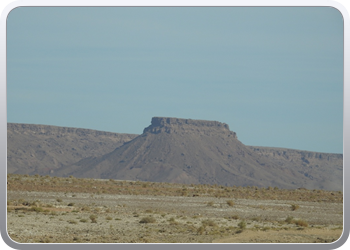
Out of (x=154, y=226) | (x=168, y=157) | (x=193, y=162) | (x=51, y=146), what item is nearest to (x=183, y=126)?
(x=168, y=157)

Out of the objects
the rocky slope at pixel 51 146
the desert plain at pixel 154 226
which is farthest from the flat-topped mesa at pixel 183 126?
the desert plain at pixel 154 226

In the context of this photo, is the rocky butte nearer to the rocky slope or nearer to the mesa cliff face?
the mesa cliff face

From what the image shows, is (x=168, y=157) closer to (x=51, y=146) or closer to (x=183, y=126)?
(x=183, y=126)

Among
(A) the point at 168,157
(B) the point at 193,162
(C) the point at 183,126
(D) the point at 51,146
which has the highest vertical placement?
(C) the point at 183,126

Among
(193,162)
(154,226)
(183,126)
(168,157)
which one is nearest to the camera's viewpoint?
(154,226)

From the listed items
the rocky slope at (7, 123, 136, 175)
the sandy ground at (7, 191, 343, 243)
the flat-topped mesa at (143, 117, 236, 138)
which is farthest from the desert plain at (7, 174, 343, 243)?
the flat-topped mesa at (143, 117, 236, 138)

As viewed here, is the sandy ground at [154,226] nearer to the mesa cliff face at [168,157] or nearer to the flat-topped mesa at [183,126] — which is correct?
the mesa cliff face at [168,157]
